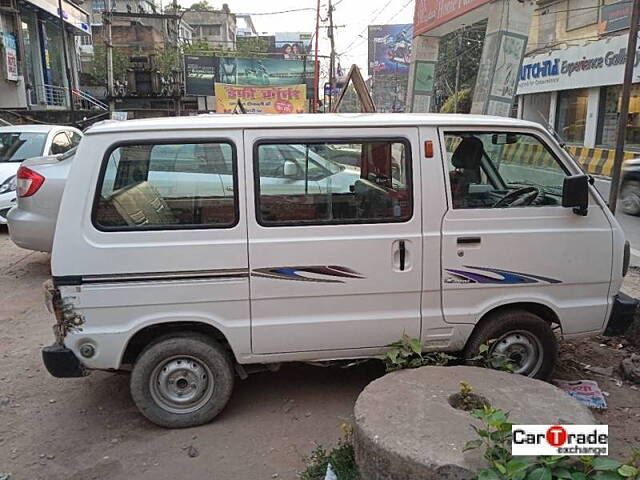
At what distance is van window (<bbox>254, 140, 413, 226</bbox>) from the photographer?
10.4 feet

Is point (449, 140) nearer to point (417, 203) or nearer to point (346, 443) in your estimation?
point (417, 203)

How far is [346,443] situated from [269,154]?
171 cm

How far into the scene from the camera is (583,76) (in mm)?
18750

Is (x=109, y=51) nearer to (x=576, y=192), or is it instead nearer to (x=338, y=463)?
(x=576, y=192)

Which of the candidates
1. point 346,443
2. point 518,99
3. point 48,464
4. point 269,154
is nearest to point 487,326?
point 346,443

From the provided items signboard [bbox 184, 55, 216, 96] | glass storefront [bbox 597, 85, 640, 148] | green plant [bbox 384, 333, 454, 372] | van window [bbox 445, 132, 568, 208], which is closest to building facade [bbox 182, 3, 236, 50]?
signboard [bbox 184, 55, 216, 96]

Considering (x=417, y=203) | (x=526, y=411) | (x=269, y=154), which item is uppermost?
(x=269, y=154)

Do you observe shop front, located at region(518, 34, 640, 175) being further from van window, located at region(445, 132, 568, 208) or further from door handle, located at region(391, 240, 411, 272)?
door handle, located at region(391, 240, 411, 272)

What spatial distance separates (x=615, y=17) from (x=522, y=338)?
60.9 ft

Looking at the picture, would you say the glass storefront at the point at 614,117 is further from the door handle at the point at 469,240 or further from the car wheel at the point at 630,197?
the door handle at the point at 469,240

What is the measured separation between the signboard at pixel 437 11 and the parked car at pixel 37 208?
670 cm

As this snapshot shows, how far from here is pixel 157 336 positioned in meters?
3.29

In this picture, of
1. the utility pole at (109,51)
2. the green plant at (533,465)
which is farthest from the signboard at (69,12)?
the green plant at (533,465)

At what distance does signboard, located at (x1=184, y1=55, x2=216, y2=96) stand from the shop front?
17416 millimetres
